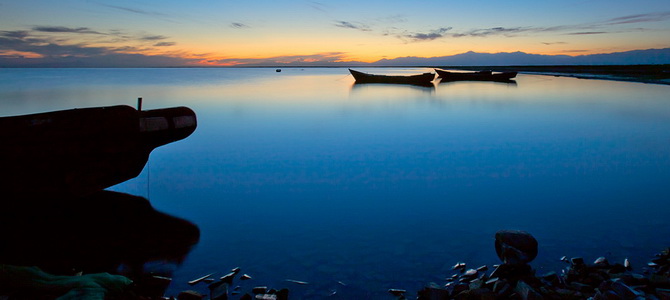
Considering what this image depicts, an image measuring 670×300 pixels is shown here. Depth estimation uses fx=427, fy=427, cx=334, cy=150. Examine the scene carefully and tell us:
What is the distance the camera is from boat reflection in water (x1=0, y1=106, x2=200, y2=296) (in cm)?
541

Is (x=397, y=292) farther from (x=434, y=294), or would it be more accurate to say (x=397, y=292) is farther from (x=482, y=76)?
(x=482, y=76)

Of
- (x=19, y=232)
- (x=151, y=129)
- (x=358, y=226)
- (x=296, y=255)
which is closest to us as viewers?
(x=296, y=255)

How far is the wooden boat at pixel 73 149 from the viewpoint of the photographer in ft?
20.2

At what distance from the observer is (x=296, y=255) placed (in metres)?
5.52

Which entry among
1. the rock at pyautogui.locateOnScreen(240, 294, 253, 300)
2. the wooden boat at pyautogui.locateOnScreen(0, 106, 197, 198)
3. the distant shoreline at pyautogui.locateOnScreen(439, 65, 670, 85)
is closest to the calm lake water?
the rock at pyautogui.locateOnScreen(240, 294, 253, 300)

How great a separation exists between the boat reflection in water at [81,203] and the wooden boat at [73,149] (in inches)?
0.5

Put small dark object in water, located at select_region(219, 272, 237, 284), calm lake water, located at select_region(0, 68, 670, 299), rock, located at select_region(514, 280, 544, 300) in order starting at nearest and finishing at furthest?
1. rock, located at select_region(514, 280, 544, 300)
2. small dark object in water, located at select_region(219, 272, 237, 284)
3. calm lake water, located at select_region(0, 68, 670, 299)

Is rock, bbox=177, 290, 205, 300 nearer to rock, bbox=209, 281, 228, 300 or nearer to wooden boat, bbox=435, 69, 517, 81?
rock, bbox=209, 281, 228, 300

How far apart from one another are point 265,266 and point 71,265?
7.76 feet

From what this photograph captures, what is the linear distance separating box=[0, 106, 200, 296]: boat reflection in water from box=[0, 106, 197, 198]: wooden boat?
0.04 ft

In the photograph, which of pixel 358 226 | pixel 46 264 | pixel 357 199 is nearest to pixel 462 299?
pixel 358 226

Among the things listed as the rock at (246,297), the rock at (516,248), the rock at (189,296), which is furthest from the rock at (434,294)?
the rock at (189,296)

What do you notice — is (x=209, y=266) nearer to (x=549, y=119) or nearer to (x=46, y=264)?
(x=46, y=264)

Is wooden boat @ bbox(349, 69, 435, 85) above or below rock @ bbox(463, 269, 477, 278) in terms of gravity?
above
